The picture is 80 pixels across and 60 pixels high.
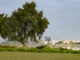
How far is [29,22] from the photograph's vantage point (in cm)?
5184

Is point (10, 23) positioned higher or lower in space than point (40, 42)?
higher

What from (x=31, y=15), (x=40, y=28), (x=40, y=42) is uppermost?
(x=31, y=15)

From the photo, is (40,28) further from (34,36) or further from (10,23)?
(10,23)

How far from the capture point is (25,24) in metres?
51.9

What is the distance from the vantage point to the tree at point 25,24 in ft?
167

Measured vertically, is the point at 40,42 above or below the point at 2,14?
below

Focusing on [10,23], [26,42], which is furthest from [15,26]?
[26,42]

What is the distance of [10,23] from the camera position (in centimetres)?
5100

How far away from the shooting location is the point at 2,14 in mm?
51969

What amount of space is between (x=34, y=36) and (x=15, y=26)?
483 cm

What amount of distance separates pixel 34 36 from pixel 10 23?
6.12m

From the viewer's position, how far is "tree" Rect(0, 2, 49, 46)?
167ft

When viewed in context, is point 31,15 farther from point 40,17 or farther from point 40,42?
point 40,42

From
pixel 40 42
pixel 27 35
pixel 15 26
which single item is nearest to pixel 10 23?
pixel 15 26
